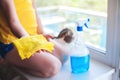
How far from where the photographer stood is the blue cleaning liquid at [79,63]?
3.28ft

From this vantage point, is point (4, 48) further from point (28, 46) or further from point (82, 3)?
point (82, 3)

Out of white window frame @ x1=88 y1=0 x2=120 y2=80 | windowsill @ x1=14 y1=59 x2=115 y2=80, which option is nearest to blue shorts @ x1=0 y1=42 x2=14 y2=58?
windowsill @ x1=14 y1=59 x2=115 y2=80

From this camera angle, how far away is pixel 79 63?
3.31 ft

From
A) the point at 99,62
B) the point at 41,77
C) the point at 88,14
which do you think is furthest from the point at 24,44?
the point at 88,14

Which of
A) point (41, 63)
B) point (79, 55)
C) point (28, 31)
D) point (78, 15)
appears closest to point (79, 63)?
point (79, 55)

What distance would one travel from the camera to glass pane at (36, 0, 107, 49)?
1198mm

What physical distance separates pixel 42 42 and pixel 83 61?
0.78 feet

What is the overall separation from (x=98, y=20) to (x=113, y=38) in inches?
12.3

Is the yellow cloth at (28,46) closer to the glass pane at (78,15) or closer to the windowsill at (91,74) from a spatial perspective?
the windowsill at (91,74)

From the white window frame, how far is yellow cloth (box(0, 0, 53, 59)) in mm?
319

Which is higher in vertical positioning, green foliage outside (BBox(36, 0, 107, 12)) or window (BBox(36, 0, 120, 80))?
green foliage outside (BBox(36, 0, 107, 12))

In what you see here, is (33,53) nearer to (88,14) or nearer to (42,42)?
(42,42)

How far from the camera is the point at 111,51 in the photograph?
1048 mm

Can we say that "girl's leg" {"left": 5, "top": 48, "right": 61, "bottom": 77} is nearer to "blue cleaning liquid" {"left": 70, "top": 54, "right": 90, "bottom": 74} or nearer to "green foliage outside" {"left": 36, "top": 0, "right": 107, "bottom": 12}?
"blue cleaning liquid" {"left": 70, "top": 54, "right": 90, "bottom": 74}
